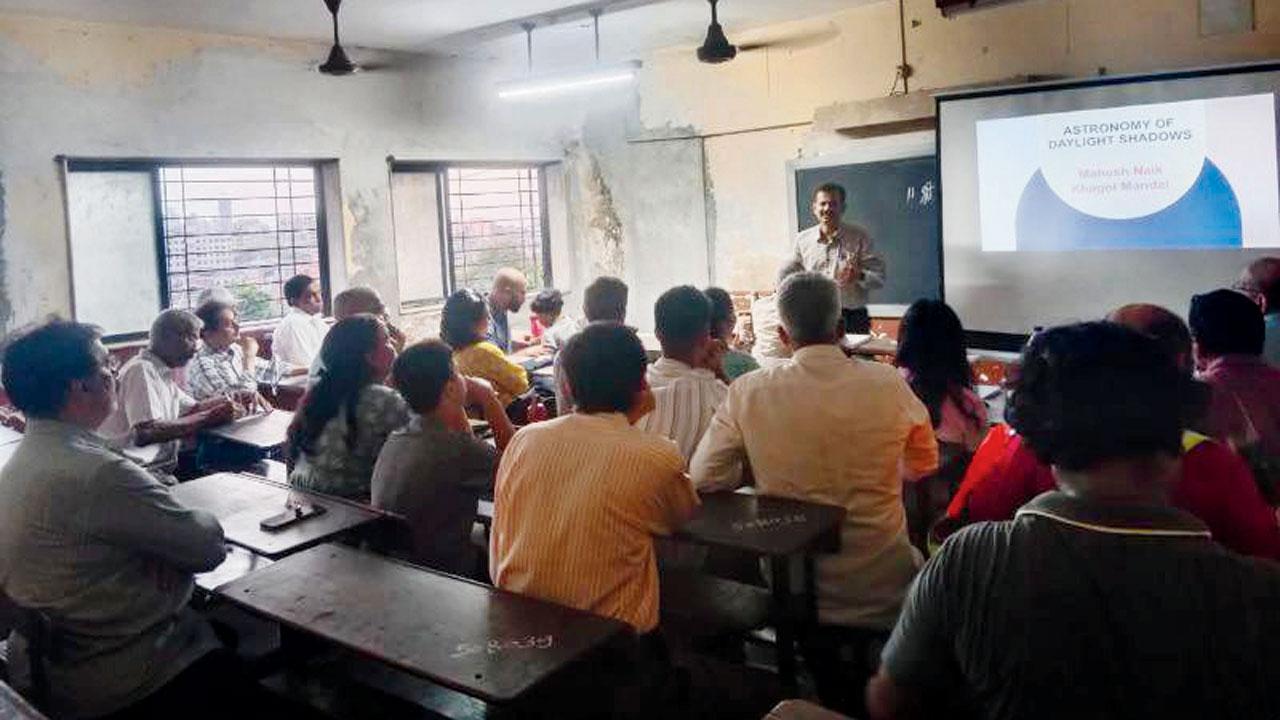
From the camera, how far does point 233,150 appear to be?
6.58 metres

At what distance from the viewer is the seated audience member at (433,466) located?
2.74 m

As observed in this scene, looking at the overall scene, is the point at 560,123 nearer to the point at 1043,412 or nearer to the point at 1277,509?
the point at 1277,509

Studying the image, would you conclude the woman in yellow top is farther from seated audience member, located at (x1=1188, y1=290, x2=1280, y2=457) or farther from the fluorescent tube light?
seated audience member, located at (x1=1188, y1=290, x2=1280, y2=457)

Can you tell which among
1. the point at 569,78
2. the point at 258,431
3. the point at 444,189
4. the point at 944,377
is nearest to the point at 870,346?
the point at 944,377

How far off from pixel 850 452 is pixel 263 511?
5.33 ft

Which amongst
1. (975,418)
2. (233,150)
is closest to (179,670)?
(975,418)

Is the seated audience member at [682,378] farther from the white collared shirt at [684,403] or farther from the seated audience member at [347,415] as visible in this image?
the seated audience member at [347,415]

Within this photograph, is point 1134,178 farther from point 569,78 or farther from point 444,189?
point 444,189

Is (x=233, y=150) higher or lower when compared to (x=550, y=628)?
higher

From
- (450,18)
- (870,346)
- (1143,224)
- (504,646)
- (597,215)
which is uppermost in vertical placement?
(450,18)

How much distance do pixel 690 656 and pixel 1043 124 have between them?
4.37m

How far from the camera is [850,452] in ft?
8.05

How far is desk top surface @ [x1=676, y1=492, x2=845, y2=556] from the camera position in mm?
2223

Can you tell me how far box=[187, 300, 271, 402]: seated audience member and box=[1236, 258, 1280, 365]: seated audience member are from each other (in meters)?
4.28
